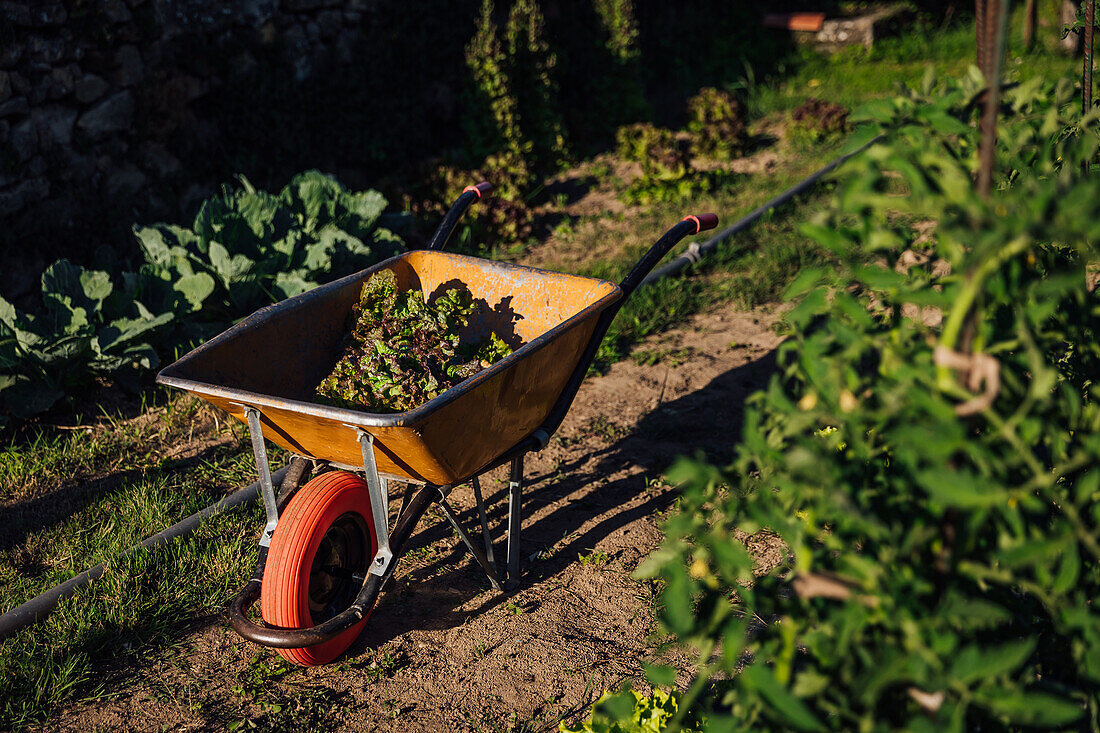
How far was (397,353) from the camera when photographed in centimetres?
250

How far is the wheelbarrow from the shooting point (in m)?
2.10

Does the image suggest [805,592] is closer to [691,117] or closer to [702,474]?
[702,474]

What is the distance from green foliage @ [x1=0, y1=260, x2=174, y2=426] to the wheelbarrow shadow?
1583 millimetres

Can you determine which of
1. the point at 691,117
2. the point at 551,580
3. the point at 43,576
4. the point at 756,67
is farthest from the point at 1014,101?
the point at 756,67

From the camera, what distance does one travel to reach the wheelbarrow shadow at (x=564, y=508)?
2.66 m

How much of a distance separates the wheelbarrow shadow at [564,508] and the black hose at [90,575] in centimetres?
64

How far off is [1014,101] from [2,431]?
368 centimetres

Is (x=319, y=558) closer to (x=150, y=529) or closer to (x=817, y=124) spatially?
(x=150, y=529)

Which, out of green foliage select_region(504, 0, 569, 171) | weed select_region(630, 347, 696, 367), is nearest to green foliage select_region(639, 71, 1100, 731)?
weed select_region(630, 347, 696, 367)

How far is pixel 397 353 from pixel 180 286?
69.5 inches

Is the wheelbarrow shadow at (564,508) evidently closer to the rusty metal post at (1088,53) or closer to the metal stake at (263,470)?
the metal stake at (263,470)

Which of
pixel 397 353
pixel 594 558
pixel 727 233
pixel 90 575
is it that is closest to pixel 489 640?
pixel 594 558

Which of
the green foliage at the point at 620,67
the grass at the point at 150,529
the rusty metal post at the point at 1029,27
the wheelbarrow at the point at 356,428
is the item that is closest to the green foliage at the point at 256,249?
the grass at the point at 150,529

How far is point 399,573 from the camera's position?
282cm
